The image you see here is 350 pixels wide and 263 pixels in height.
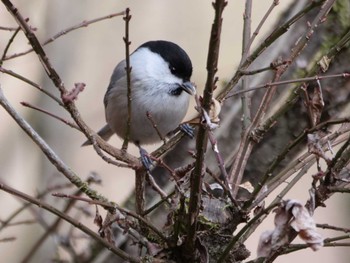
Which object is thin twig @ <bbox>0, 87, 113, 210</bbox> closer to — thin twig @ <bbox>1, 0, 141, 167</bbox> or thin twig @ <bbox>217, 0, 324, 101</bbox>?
thin twig @ <bbox>1, 0, 141, 167</bbox>

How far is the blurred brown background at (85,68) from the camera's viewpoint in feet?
10.1

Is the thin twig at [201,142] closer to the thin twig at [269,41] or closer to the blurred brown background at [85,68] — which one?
the thin twig at [269,41]

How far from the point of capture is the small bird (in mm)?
2574

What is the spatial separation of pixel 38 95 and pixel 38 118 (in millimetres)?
132

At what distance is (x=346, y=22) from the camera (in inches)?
92.3

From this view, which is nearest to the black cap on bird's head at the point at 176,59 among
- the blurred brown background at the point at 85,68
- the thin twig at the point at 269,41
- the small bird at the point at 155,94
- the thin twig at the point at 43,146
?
the small bird at the point at 155,94

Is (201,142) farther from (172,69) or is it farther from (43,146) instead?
(172,69)

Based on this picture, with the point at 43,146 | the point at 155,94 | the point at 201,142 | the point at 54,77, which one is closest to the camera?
the point at 201,142

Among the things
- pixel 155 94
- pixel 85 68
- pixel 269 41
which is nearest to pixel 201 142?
pixel 269 41

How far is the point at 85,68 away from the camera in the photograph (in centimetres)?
441

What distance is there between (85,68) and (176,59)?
1.90 meters

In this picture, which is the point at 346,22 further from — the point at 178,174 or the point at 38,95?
the point at 38,95

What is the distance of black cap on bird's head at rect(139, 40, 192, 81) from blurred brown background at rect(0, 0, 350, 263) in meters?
0.63

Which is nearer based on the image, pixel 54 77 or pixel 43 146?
pixel 54 77
